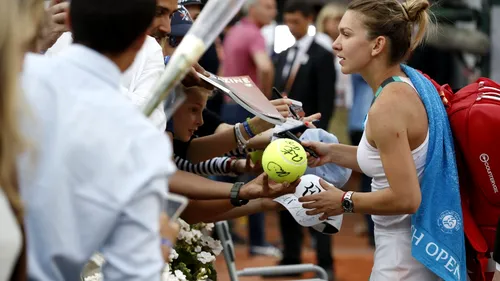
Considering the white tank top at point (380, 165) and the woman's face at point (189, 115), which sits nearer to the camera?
the white tank top at point (380, 165)

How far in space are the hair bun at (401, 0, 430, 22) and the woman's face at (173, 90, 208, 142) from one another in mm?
861

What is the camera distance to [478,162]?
12.4 feet

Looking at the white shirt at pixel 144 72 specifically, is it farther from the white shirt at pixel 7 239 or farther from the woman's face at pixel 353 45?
the white shirt at pixel 7 239

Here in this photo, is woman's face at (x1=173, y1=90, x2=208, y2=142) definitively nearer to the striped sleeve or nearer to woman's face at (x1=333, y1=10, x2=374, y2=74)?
the striped sleeve

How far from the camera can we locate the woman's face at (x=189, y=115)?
13.0ft

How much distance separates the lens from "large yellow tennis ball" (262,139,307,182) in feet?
11.8

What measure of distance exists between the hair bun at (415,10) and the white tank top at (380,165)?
25cm

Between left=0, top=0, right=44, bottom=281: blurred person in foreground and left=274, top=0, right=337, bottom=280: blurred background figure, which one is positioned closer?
left=0, top=0, right=44, bottom=281: blurred person in foreground

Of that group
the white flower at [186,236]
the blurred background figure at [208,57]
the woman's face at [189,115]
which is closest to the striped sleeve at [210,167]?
the woman's face at [189,115]

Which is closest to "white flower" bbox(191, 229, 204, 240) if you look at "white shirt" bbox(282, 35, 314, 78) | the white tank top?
the white tank top

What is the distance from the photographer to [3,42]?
81.7 inches

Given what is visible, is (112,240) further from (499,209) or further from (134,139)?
(499,209)

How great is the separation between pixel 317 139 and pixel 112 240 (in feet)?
6.87

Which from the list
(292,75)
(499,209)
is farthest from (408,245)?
(292,75)
